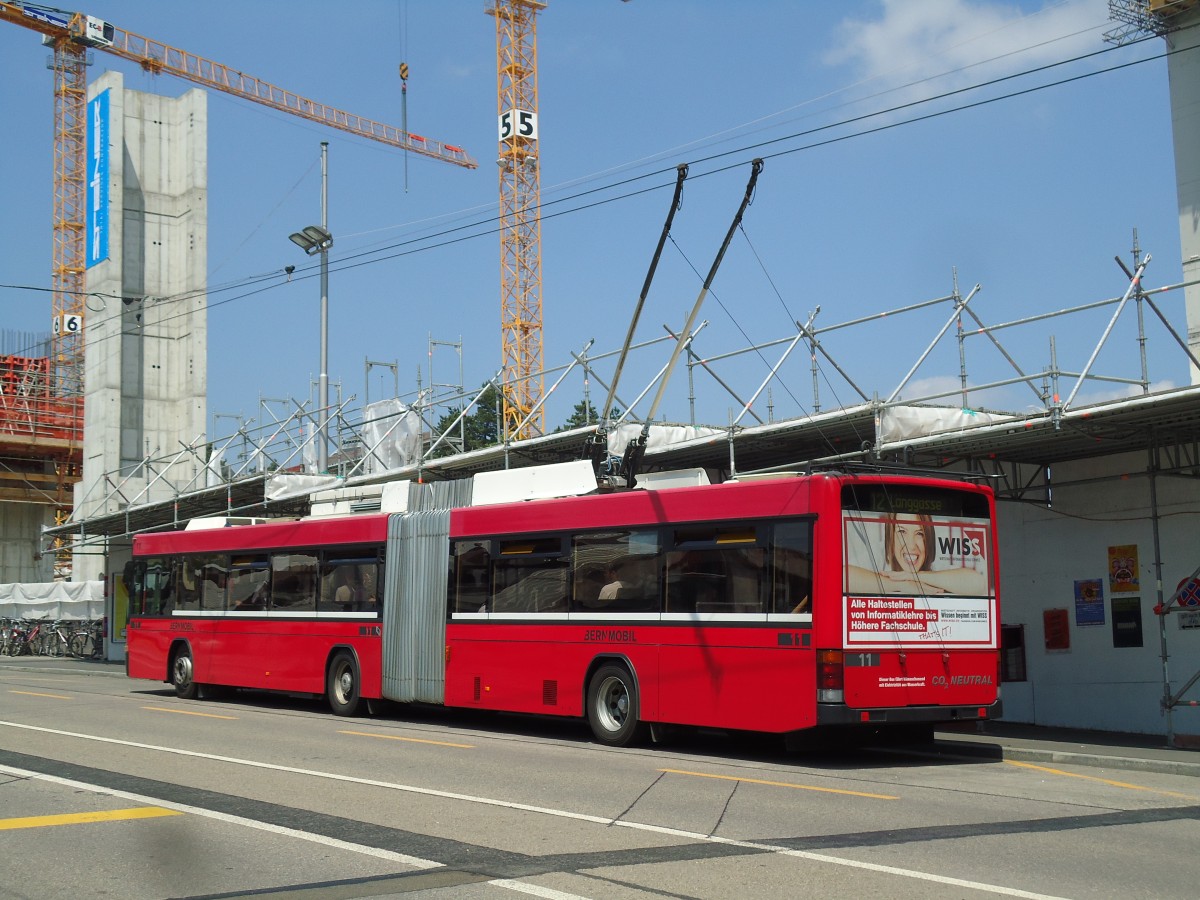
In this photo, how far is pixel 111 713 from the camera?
19781mm

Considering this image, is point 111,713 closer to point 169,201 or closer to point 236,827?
point 236,827

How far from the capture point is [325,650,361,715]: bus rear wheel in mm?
20344

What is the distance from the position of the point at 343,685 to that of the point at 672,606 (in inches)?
291

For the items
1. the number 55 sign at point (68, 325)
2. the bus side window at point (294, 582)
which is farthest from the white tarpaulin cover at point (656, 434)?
the number 55 sign at point (68, 325)

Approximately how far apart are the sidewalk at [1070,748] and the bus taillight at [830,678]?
2635 millimetres

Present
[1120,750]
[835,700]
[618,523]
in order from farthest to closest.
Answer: [618,523], [1120,750], [835,700]

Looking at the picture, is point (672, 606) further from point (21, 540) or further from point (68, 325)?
point (68, 325)

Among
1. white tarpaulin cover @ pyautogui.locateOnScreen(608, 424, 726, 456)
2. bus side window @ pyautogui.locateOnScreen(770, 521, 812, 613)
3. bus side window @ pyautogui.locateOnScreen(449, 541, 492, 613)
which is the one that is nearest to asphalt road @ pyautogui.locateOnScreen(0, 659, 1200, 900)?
bus side window @ pyautogui.locateOnScreen(770, 521, 812, 613)

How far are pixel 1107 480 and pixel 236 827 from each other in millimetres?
12614

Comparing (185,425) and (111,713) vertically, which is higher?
(185,425)

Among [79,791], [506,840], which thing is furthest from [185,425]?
[506,840]

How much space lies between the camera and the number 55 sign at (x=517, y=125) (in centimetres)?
7538

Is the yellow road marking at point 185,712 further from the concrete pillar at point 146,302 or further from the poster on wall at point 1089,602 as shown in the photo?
the concrete pillar at point 146,302

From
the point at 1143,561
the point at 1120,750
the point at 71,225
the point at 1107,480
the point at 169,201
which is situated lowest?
the point at 1120,750
